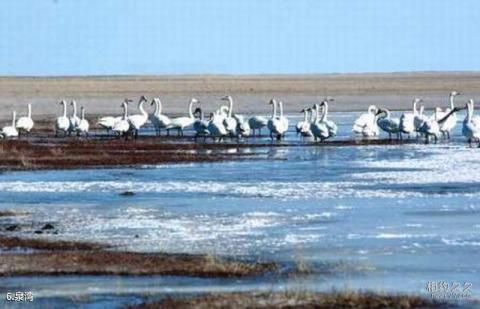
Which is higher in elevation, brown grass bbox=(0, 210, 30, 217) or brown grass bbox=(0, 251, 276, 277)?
brown grass bbox=(0, 210, 30, 217)

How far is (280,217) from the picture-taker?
18906 millimetres

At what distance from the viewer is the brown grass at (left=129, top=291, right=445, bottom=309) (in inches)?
463

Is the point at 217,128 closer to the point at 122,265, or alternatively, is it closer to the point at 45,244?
the point at 45,244

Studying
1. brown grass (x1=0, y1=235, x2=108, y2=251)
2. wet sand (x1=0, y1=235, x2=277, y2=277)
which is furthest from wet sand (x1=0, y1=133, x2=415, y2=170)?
wet sand (x1=0, y1=235, x2=277, y2=277)

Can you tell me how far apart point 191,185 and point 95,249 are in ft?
28.0

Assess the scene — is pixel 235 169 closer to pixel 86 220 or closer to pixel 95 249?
pixel 86 220

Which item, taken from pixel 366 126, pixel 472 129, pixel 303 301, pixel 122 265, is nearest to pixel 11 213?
pixel 122 265

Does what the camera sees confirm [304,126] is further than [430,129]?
Yes

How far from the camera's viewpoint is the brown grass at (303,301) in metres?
11.8

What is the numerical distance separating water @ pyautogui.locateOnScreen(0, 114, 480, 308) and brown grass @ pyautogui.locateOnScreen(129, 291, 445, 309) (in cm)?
48

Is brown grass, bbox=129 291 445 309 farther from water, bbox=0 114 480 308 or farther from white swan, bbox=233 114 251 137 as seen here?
white swan, bbox=233 114 251 137

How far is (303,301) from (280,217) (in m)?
6.97

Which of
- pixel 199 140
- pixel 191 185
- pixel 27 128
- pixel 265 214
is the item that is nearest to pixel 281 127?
pixel 199 140

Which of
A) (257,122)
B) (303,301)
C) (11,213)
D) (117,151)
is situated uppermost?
(257,122)
